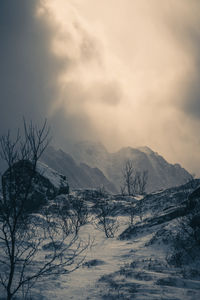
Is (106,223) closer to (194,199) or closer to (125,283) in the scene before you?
(194,199)

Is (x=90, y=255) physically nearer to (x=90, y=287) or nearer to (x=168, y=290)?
(x=90, y=287)

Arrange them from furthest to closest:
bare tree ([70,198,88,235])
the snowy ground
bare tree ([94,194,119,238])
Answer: bare tree ([70,198,88,235]) → bare tree ([94,194,119,238]) → the snowy ground

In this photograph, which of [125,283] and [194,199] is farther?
[194,199]

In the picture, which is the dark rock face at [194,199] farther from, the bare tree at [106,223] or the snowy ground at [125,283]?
the bare tree at [106,223]

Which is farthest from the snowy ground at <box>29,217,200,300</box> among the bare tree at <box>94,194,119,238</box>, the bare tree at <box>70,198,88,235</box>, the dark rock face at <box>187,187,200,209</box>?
the bare tree at <box>70,198,88,235</box>

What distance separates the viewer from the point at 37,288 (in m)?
3.85

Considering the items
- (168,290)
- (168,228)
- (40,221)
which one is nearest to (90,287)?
(168,290)

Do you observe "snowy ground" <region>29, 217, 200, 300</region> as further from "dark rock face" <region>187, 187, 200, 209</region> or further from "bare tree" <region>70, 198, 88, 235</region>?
"bare tree" <region>70, 198, 88, 235</region>

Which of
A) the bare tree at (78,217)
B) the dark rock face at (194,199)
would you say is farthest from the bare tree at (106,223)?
the dark rock face at (194,199)

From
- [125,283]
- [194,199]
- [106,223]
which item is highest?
[194,199]

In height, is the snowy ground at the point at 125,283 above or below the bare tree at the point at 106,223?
below

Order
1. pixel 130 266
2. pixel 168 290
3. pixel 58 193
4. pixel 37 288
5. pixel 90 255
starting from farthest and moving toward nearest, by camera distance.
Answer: pixel 58 193, pixel 90 255, pixel 130 266, pixel 37 288, pixel 168 290

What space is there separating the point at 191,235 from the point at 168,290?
289 cm

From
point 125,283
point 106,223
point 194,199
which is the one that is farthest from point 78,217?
point 125,283
